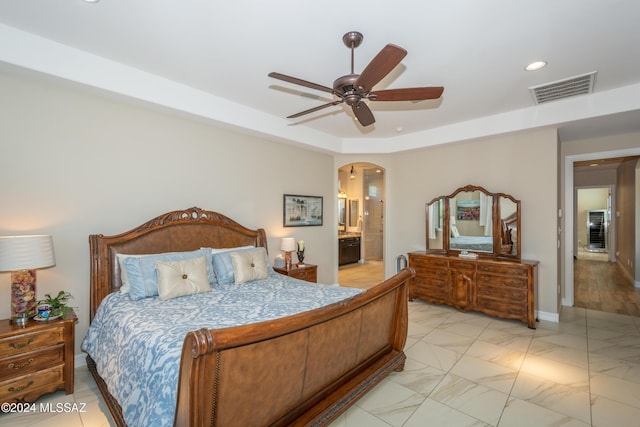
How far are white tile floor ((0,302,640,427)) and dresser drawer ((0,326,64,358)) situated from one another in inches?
17.9

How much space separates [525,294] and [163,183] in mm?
4721

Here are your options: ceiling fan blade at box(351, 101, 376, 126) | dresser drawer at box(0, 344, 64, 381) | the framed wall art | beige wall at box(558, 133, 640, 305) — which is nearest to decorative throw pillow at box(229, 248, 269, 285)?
the framed wall art

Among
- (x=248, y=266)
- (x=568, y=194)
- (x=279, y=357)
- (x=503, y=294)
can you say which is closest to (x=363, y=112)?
(x=279, y=357)

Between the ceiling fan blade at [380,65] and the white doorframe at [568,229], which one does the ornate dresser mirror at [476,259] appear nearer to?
the white doorframe at [568,229]

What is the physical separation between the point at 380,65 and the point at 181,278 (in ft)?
8.15

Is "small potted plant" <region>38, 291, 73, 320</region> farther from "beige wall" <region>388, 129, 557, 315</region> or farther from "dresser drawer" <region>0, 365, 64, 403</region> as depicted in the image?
"beige wall" <region>388, 129, 557, 315</region>

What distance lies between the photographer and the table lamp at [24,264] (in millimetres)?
2227

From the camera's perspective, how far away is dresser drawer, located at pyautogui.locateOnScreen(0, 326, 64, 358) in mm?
2178

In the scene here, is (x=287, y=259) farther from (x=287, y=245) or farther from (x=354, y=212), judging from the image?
(x=354, y=212)

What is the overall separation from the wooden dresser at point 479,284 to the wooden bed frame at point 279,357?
6.96 feet

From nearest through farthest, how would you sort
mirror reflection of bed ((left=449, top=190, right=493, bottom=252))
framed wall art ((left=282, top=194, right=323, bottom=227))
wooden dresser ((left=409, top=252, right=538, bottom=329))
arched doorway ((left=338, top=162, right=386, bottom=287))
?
1. wooden dresser ((left=409, top=252, right=538, bottom=329))
2. mirror reflection of bed ((left=449, top=190, right=493, bottom=252))
3. framed wall art ((left=282, top=194, right=323, bottom=227))
4. arched doorway ((left=338, top=162, right=386, bottom=287))

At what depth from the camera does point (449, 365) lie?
291cm

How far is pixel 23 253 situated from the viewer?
7.42 feet

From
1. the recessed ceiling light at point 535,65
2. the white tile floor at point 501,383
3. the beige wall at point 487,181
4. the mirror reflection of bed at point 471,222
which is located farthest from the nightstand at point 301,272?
the recessed ceiling light at point 535,65
